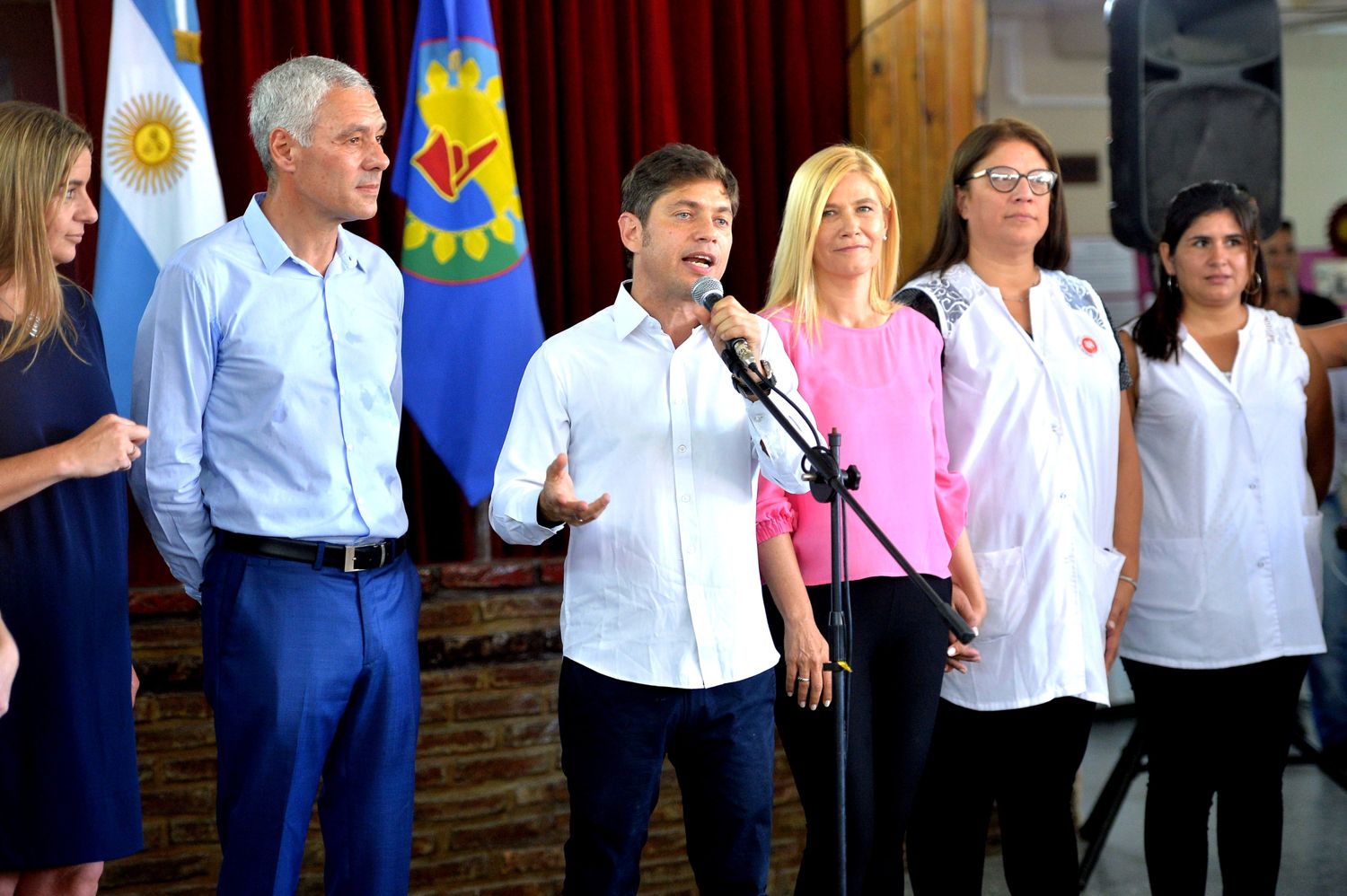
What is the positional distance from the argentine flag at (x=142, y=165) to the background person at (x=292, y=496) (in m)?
0.71

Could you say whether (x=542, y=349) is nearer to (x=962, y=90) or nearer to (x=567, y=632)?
(x=567, y=632)

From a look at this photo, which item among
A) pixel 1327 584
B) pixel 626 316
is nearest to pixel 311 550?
pixel 626 316

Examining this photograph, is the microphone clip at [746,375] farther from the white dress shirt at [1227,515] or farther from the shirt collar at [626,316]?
the white dress shirt at [1227,515]

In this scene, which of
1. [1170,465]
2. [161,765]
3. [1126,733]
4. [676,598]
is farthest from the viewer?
[1126,733]

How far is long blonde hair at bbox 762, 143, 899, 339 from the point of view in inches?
89.7

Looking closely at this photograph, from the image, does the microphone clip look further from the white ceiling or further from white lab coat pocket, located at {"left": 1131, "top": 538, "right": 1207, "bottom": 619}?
the white ceiling

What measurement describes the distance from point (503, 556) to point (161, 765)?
2.86 ft

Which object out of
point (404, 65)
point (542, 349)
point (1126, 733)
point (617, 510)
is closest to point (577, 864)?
point (617, 510)

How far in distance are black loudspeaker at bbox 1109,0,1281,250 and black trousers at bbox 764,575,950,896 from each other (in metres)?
1.36

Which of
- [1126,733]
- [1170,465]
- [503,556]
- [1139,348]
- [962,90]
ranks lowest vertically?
[1126,733]

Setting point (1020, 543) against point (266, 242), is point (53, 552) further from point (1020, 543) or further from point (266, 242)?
point (1020, 543)

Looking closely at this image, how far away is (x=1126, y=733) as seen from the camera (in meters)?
4.57

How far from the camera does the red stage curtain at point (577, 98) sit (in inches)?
116

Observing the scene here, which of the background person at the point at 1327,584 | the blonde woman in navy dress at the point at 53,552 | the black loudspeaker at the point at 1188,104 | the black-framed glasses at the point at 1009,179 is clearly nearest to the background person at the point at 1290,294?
the background person at the point at 1327,584
